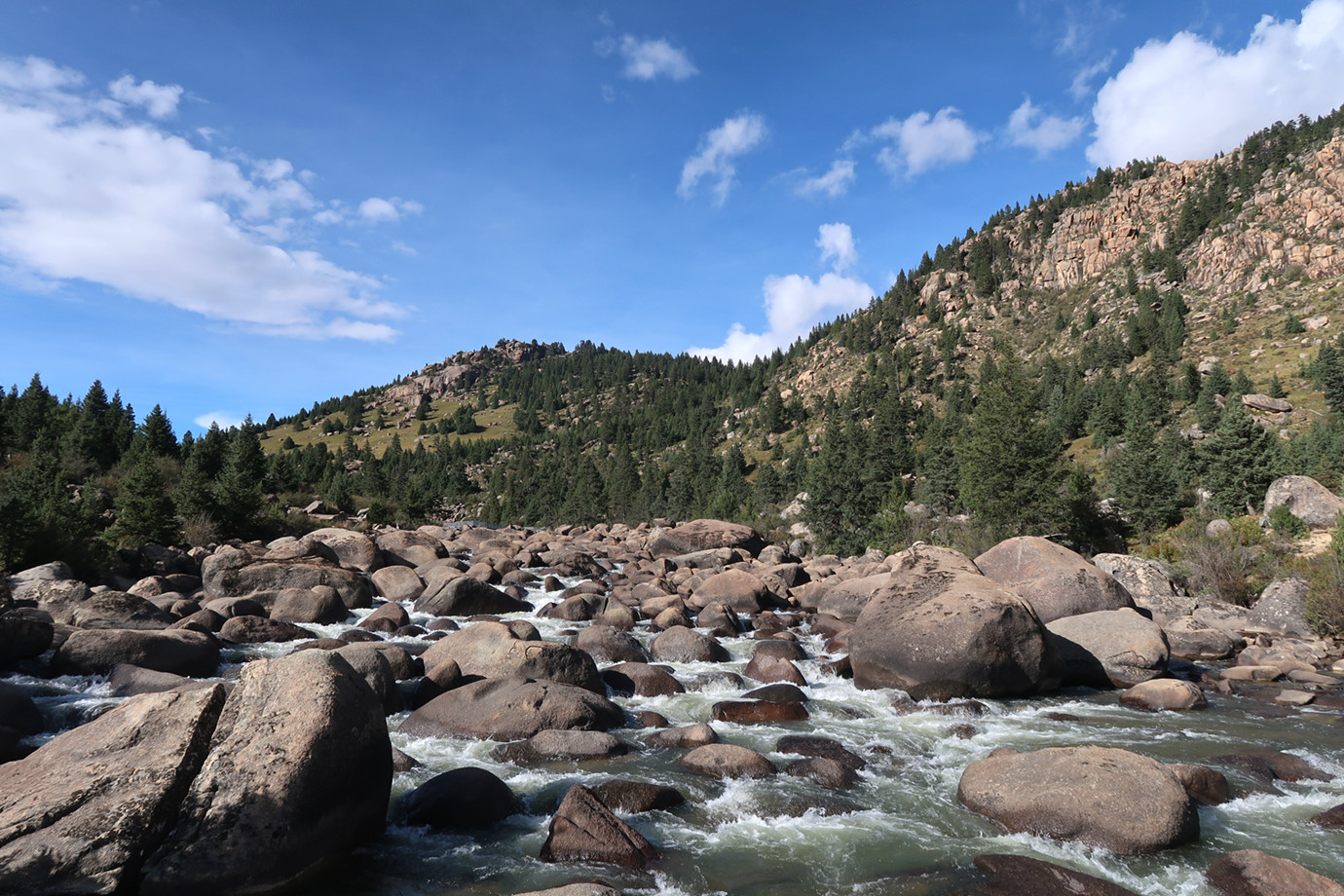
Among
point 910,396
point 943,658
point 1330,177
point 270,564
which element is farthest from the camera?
point 910,396

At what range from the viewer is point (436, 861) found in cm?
859

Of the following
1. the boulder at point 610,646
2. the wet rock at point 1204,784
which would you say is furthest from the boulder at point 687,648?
the wet rock at point 1204,784

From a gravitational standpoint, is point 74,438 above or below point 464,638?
above

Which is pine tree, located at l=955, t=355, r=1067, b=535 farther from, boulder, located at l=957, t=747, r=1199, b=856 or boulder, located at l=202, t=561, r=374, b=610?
boulder, located at l=202, t=561, r=374, b=610

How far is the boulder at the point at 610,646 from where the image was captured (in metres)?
19.7

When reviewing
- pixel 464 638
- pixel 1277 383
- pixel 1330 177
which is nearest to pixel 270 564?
pixel 464 638

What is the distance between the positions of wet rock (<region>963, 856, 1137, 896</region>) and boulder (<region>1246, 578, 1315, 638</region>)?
22695 mm

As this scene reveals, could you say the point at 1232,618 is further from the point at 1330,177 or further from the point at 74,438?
the point at 1330,177

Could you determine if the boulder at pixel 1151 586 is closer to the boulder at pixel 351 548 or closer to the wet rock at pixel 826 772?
the wet rock at pixel 826 772

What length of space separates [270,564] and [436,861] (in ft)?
74.4

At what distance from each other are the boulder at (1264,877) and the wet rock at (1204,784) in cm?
282

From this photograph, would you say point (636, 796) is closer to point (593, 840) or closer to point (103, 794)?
point (593, 840)

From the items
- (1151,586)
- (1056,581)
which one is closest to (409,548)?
(1056,581)

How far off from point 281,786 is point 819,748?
30.5ft
